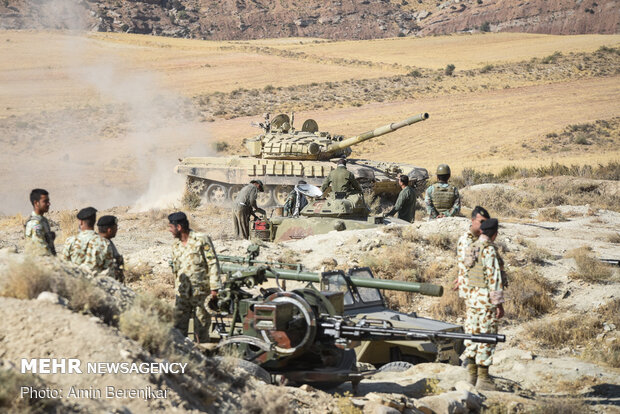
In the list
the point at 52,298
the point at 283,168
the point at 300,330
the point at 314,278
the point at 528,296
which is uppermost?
the point at 283,168

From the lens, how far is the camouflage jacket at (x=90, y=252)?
7.38m

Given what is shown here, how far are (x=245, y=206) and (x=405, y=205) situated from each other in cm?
315

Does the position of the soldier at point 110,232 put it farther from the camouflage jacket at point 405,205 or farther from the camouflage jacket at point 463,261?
the camouflage jacket at point 405,205

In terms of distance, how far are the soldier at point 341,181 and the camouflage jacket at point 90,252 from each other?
8337 millimetres

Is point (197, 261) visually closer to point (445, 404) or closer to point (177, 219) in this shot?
point (177, 219)

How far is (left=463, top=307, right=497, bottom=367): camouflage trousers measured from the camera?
7.84 metres

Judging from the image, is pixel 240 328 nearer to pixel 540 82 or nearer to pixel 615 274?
pixel 615 274

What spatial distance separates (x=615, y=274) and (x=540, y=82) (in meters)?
41.9

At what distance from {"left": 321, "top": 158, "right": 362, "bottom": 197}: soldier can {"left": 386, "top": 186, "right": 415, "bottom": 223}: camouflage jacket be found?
0.94 m

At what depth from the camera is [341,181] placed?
15.6 m

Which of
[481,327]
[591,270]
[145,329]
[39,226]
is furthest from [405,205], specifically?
[145,329]

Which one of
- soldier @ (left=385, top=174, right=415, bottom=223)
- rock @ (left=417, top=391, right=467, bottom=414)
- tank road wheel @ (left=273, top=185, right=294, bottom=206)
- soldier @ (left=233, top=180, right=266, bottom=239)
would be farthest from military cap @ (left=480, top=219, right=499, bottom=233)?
tank road wheel @ (left=273, top=185, right=294, bottom=206)

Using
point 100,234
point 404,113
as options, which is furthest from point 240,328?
point 404,113

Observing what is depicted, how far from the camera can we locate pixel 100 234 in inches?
300
